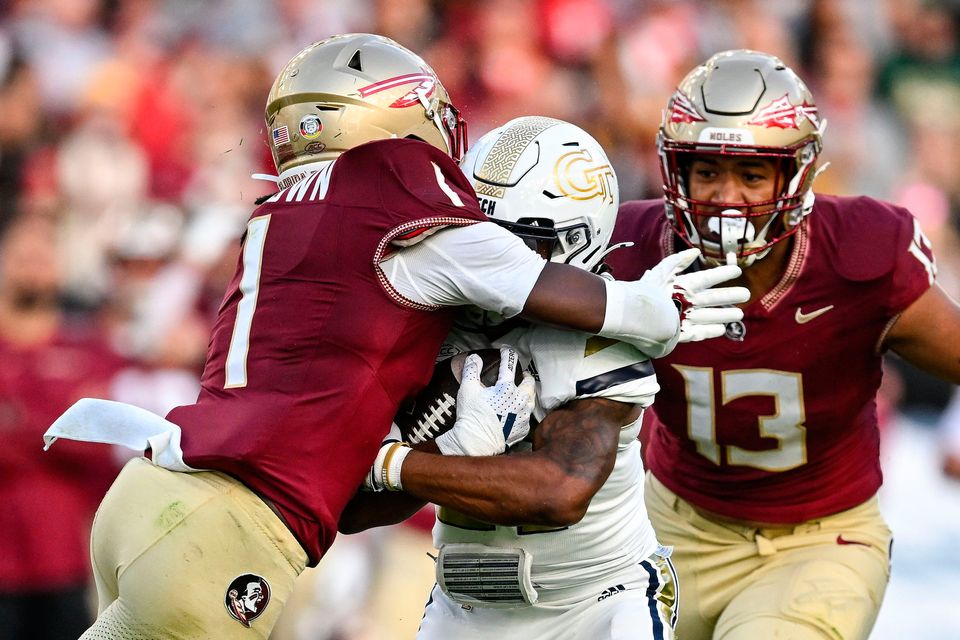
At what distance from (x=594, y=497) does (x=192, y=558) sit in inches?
42.6

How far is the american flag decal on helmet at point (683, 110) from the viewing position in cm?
425

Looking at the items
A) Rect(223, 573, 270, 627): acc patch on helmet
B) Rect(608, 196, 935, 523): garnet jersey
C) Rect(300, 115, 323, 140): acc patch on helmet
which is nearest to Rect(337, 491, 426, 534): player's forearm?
Rect(223, 573, 270, 627): acc patch on helmet

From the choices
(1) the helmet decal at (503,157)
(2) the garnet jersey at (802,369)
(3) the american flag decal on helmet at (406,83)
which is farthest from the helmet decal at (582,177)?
(2) the garnet jersey at (802,369)

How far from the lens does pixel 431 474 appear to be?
3287 mm

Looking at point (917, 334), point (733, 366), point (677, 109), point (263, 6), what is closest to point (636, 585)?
point (733, 366)

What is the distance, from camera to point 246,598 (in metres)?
3.06

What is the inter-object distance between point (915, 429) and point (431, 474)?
4.54 m

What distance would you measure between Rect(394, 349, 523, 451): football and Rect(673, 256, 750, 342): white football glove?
0.47m

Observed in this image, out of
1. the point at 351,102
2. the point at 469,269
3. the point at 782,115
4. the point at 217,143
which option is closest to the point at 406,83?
the point at 351,102

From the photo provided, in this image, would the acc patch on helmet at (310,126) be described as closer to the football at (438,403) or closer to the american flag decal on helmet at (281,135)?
the american flag decal on helmet at (281,135)

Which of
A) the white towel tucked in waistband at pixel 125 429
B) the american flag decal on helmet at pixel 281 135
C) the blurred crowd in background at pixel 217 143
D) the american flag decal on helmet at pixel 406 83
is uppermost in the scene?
the american flag decal on helmet at pixel 406 83

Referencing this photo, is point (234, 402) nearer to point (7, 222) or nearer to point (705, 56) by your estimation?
point (7, 222)

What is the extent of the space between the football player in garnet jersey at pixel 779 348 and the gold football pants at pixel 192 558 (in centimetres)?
155

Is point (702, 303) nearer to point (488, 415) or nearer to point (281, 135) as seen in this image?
point (488, 415)
